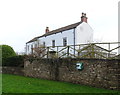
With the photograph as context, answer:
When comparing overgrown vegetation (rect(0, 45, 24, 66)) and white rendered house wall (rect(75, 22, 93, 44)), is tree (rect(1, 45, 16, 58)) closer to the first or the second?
overgrown vegetation (rect(0, 45, 24, 66))

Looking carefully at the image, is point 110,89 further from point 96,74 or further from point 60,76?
point 60,76

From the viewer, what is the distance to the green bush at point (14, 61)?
18125 millimetres

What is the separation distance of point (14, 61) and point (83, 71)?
951 cm

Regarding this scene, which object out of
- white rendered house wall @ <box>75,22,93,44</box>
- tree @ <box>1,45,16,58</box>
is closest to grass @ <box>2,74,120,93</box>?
tree @ <box>1,45,16,58</box>

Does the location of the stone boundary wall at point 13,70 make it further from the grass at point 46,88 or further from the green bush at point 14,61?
the grass at point 46,88

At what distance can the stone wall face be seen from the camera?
9.98 metres

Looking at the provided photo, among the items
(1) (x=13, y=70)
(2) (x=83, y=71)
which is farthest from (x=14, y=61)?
(2) (x=83, y=71)

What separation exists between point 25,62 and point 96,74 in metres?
8.14

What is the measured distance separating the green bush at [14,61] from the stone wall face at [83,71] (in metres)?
2.92

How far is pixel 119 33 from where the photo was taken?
1219 centimetres

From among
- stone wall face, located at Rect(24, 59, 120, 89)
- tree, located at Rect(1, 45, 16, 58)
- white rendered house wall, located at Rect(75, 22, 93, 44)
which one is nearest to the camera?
stone wall face, located at Rect(24, 59, 120, 89)

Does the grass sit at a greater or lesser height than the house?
lesser

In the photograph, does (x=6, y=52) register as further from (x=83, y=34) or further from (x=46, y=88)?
(x=46, y=88)

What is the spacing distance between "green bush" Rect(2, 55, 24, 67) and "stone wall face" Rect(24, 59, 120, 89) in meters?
2.92
